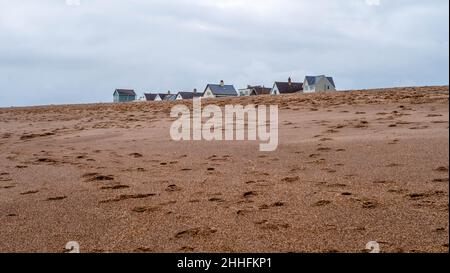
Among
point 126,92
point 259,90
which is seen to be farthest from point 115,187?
point 126,92

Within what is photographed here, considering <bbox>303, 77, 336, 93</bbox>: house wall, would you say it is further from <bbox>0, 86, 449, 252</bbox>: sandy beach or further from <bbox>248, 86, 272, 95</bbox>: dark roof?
<bbox>0, 86, 449, 252</bbox>: sandy beach

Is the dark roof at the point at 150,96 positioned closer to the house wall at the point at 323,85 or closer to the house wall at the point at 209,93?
the house wall at the point at 209,93

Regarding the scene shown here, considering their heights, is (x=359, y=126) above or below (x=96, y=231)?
above

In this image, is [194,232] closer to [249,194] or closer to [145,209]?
[145,209]

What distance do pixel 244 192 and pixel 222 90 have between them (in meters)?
60.6

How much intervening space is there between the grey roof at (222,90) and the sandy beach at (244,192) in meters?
54.9

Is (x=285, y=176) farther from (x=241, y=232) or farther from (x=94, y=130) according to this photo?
(x=94, y=130)

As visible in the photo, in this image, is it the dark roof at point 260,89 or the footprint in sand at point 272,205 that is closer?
the footprint in sand at point 272,205

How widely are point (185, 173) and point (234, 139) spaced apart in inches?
103

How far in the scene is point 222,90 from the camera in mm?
64750

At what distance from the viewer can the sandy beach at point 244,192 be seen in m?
3.35

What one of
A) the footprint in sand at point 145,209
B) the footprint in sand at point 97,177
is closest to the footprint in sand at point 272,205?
the footprint in sand at point 145,209

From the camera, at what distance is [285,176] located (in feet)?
17.3

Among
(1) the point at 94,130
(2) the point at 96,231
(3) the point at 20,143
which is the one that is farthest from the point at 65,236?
(1) the point at 94,130
